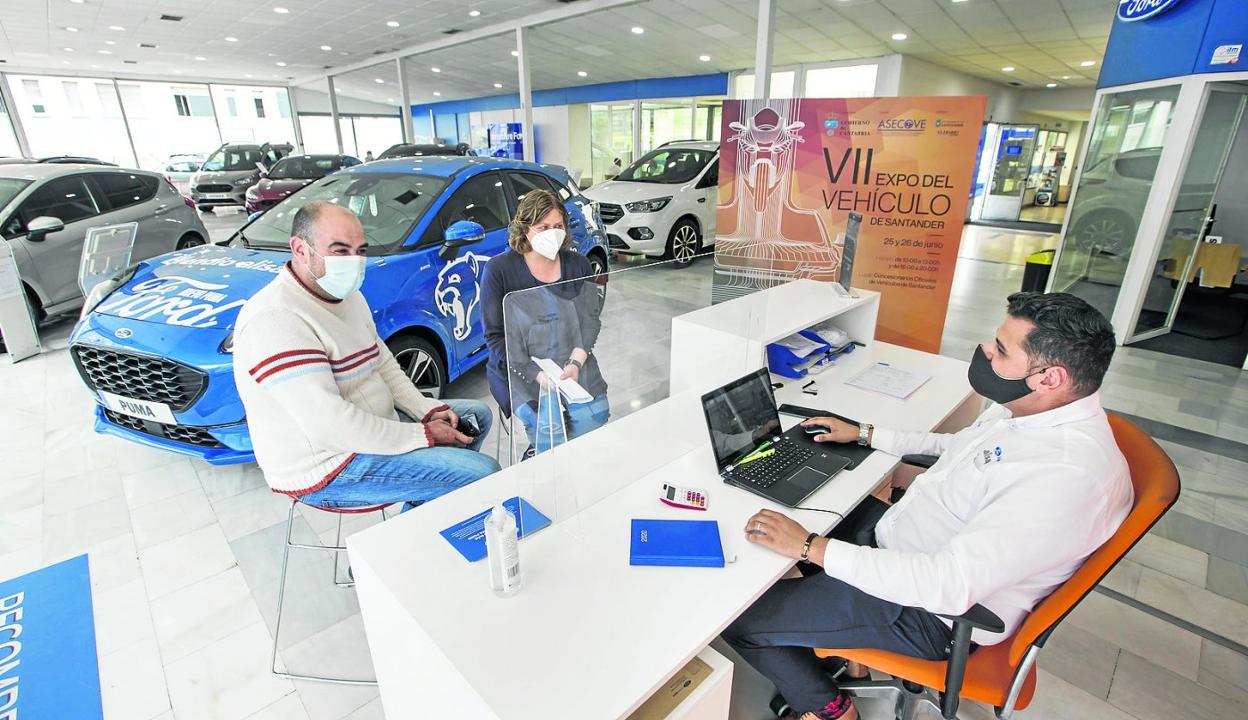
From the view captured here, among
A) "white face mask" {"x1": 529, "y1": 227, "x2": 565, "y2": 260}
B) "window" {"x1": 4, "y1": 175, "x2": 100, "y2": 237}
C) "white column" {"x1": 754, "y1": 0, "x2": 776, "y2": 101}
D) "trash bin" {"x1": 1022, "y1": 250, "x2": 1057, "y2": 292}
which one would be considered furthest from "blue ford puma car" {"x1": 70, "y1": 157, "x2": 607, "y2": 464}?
"trash bin" {"x1": 1022, "y1": 250, "x2": 1057, "y2": 292}

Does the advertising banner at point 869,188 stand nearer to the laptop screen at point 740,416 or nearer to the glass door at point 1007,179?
the laptop screen at point 740,416

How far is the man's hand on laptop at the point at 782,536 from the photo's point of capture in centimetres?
130

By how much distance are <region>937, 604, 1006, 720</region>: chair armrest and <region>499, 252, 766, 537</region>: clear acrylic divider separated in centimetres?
74

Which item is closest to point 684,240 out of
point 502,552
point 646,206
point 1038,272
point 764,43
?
point 646,206

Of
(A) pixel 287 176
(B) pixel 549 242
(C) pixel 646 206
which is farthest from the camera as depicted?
(A) pixel 287 176

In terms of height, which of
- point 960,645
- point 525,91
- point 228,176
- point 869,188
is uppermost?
point 525,91

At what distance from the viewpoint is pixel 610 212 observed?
6656mm

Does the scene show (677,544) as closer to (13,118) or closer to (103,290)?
(103,290)

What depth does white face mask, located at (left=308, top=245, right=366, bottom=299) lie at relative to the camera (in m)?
1.68

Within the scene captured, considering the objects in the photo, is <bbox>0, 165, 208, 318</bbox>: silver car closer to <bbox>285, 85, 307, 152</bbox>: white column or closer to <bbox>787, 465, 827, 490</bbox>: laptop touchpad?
<bbox>787, 465, 827, 490</bbox>: laptop touchpad

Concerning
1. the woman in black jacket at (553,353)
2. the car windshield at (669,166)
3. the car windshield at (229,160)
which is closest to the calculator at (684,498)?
the woman in black jacket at (553,353)

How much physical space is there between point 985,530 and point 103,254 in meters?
4.54

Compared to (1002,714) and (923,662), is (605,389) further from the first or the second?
(1002,714)

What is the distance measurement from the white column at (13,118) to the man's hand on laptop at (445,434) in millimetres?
A: 17062
